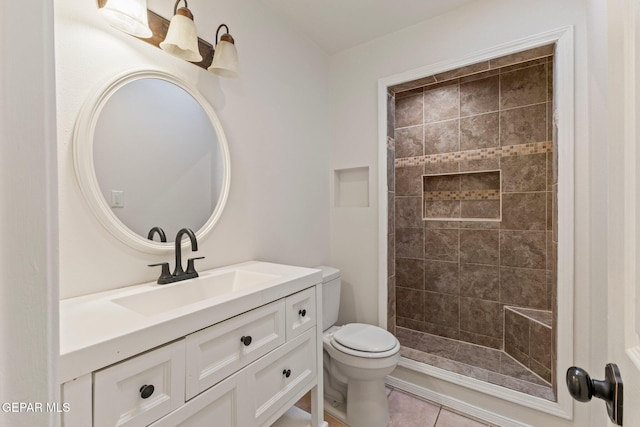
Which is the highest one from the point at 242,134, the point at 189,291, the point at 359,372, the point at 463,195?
the point at 242,134

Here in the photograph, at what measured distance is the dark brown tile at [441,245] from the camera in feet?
8.65

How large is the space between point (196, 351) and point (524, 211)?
103 inches

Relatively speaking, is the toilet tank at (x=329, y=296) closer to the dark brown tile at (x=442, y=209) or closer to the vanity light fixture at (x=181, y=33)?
the dark brown tile at (x=442, y=209)

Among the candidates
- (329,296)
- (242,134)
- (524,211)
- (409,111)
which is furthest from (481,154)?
(242,134)

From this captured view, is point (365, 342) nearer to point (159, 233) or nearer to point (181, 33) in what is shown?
point (159, 233)

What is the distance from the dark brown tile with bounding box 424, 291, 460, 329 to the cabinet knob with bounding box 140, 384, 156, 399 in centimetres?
256

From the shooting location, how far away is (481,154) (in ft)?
8.09

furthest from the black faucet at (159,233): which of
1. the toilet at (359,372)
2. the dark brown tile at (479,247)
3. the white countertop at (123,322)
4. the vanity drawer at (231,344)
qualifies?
the dark brown tile at (479,247)

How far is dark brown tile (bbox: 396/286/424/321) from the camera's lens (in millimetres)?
2777

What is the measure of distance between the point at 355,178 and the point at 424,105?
3.82 ft

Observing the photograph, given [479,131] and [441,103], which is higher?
[441,103]

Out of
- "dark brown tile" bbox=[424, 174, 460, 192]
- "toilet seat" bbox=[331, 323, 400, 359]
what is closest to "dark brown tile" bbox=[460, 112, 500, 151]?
"dark brown tile" bbox=[424, 174, 460, 192]

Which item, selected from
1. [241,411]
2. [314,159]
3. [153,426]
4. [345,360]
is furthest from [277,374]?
[314,159]

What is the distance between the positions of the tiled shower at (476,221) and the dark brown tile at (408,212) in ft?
0.03
